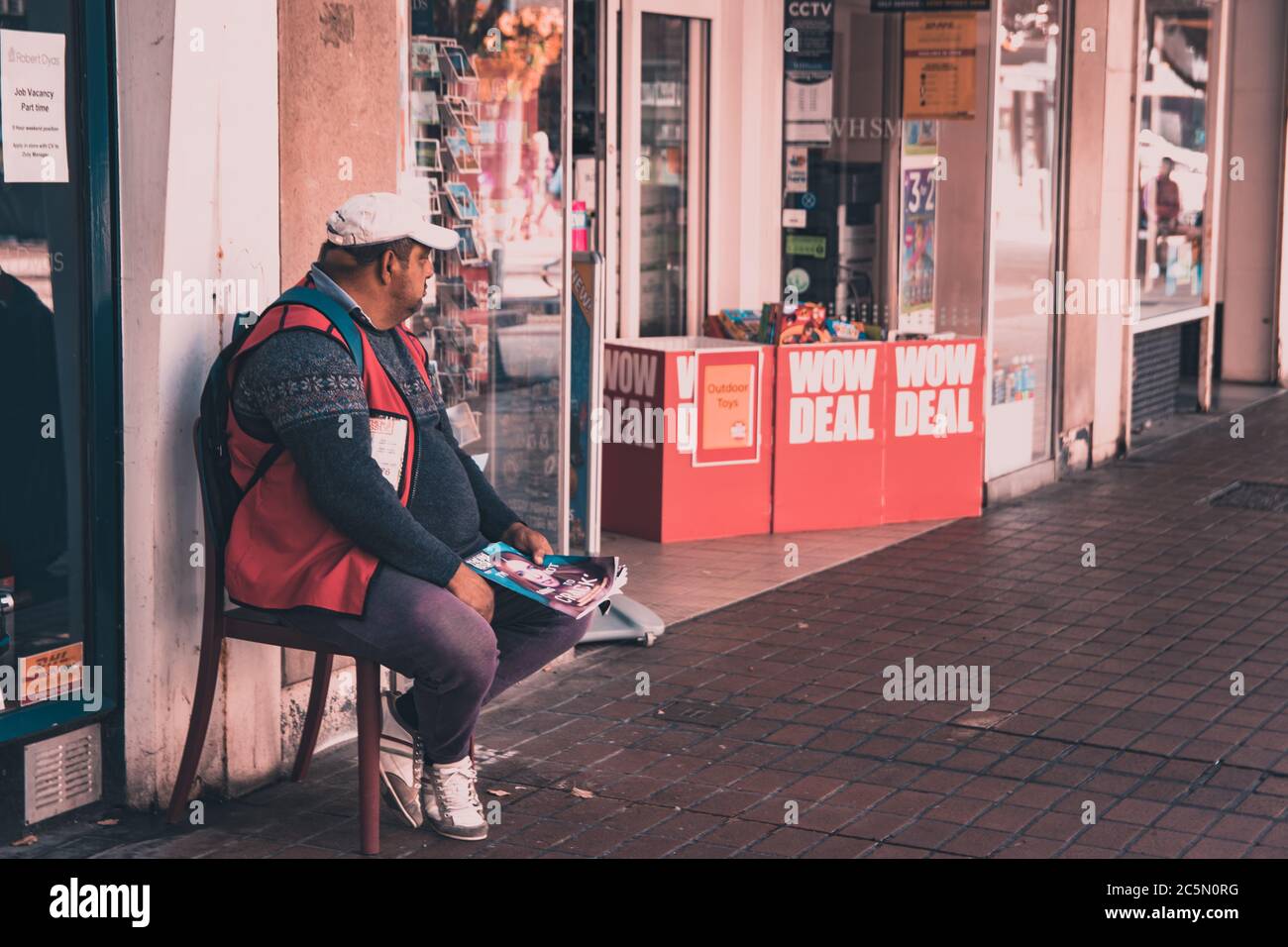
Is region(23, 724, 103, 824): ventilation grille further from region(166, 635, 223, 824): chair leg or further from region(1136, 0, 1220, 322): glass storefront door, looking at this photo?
region(1136, 0, 1220, 322): glass storefront door

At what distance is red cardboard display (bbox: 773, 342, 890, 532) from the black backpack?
4.33m

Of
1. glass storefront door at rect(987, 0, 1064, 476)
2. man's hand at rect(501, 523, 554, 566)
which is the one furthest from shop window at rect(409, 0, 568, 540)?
glass storefront door at rect(987, 0, 1064, 476)

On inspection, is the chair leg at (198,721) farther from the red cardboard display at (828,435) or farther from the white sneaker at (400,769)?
the red cardboard display at (828,435)

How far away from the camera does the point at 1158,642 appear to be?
666 centimetres

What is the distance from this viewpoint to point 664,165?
30.1ft

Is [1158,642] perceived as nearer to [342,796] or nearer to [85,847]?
[342,796]

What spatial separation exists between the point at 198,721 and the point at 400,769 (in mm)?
543

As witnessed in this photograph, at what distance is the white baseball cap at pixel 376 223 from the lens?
4.46 m

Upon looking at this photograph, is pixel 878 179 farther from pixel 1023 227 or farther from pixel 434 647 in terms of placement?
pixel 434 647

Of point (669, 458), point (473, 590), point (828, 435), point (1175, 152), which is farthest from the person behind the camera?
point (1175, 152)

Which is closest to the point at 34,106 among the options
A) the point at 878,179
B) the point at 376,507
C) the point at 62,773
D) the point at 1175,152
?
the point at 376,507

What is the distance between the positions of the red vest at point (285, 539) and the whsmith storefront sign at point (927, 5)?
18.0ft
